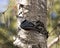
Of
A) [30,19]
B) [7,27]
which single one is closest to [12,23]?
[7,27]

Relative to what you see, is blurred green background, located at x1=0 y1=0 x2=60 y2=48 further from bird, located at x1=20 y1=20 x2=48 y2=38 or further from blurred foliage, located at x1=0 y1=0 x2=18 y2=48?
bird, located at x1=20 y1=20 x2=48 y2=38

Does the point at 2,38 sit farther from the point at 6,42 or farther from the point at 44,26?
the point at 44,26

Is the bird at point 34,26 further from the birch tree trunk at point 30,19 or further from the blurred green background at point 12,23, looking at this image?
the blurred green background at point 12,23

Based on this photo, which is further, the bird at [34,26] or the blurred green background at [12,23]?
the blurred green background at [12,23]

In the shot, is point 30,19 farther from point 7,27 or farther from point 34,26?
point 7,27

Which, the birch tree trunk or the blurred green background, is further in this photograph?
the blurred green background

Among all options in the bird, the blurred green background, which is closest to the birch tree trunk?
the bird

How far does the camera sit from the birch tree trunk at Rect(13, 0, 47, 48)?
2.41 feet

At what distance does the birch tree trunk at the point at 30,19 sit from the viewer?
0.74 meters

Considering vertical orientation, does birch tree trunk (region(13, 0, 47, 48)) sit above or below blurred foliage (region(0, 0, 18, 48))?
above

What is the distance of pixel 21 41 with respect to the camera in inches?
29.2

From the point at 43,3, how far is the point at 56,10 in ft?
4.35

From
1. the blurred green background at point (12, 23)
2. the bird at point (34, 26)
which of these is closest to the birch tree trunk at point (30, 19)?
the bird at point (34, 26)

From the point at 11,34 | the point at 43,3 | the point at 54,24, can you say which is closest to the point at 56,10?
the point at 54,24
